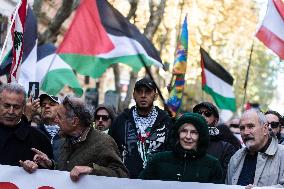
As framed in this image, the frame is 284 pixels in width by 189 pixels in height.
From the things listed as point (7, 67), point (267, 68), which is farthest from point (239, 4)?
point (267, 68)

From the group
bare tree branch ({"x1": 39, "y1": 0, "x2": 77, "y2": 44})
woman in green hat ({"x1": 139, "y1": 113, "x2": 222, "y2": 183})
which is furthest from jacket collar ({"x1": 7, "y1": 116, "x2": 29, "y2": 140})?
bare tree branch ({"x1": 39, "y1": 0, "x2": 77, "y2": 44})

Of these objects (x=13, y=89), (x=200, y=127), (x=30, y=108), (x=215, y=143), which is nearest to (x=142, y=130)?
(x=215, y=143)

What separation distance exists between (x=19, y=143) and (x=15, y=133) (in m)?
0.10

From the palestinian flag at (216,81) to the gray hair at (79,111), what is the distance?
578 centimetres

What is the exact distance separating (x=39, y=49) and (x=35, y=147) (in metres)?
5.98

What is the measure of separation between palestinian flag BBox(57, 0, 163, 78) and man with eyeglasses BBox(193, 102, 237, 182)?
0.70m

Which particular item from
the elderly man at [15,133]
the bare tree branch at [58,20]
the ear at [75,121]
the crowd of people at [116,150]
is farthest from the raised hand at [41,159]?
the bare tree branch at [58,20]

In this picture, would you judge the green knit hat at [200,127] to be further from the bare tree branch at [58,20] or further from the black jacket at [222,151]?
the bare tree branch at [58,20]

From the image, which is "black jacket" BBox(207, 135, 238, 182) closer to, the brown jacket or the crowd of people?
the crowd of people

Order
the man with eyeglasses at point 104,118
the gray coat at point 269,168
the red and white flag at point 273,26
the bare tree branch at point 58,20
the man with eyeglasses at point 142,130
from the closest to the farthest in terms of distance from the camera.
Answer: the gray coat at point 269,168 → the man with eyeglasses at point 142,130 → the red and white flag at point 273,26 → the man with eyeglasses at point 104,118 → the bare tree branch at point 58,20

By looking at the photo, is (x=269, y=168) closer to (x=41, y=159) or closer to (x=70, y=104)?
(x=70, y=104)

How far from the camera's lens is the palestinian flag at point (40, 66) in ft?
29.1

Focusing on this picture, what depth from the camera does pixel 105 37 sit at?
26.6 ft

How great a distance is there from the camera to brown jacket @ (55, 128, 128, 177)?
6051mm
